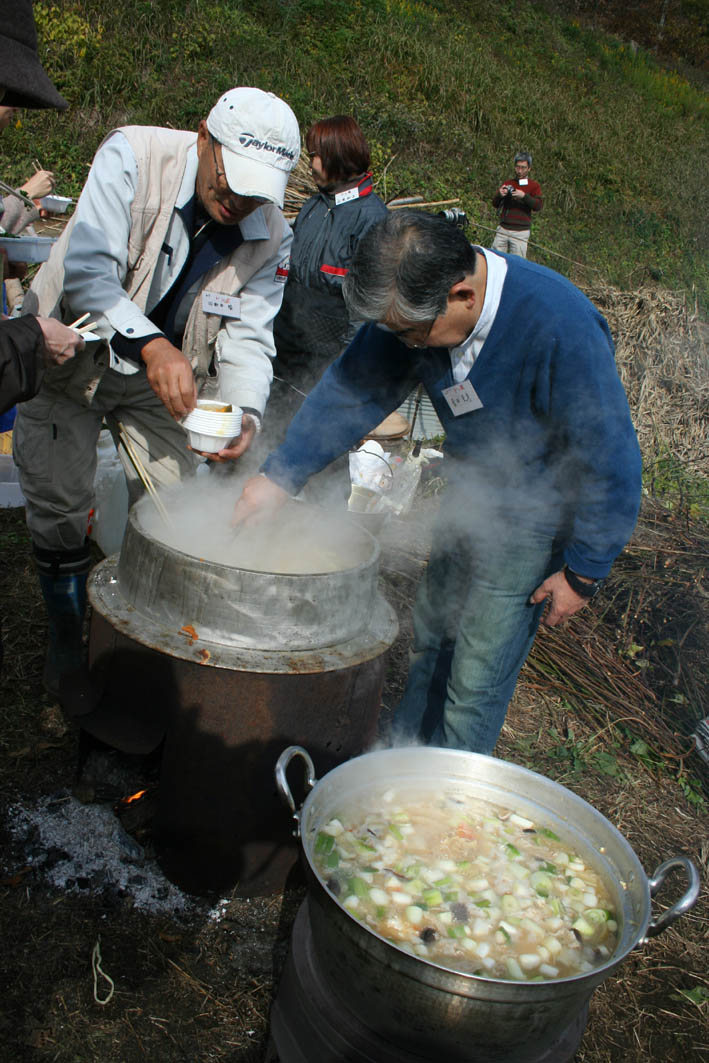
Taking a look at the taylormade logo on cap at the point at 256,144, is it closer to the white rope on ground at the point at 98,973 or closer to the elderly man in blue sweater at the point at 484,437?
the elderly man in blue sweater at the point at 484,437

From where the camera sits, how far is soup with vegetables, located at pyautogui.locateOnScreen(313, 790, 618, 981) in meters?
2.00

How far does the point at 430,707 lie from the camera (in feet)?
12.0

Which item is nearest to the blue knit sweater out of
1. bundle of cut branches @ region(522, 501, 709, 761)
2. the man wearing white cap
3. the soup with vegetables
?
the man wearing white cap

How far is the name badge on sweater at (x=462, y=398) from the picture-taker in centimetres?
272

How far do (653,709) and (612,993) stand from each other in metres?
1.98

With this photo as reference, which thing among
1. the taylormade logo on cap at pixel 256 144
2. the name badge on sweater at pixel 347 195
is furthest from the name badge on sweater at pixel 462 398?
the name badge on sweater at pixel 347 195

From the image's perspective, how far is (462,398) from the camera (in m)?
2.76

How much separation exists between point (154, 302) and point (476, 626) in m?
1.99

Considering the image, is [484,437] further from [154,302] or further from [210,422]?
[154,302]

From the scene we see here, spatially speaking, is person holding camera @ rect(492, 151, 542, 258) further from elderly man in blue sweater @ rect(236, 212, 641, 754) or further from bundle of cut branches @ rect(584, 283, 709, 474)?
elderly man in blue sweater @ rect(236, 212, 641, 754)

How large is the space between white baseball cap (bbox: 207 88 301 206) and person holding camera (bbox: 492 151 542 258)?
33.8 feet

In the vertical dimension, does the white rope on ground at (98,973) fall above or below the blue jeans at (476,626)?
below

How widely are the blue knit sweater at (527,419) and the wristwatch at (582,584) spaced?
52 mm

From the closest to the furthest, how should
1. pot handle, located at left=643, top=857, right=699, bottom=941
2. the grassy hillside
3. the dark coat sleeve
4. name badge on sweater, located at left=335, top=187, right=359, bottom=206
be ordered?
pot handle, located at left=643, top=857, right=699, bottom=941, the dark coat sleeve, name badge on sweater, located at left=335, top=187, right=359, bottom=206, the grassy hillside
